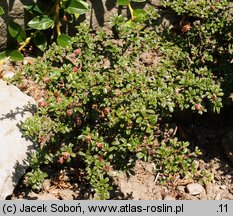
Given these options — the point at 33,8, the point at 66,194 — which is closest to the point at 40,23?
the point at 33,8

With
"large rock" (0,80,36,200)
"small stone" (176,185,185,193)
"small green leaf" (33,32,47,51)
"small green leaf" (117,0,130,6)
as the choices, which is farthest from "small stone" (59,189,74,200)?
"small green leaf" (117,0,130,6)

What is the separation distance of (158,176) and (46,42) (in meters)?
1.14

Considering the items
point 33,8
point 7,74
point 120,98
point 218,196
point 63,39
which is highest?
point 33,8

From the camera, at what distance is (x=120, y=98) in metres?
2.73

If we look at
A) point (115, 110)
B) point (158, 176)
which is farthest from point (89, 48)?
point (158, 176)

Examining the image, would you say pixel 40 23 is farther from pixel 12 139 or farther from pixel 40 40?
pixel 12 139

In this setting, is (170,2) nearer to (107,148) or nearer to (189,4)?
(189,4)

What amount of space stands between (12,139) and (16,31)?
31.7 inches

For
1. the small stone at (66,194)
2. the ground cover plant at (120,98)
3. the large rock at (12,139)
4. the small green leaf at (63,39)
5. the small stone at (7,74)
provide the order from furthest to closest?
the small stone at (7,74)
the small green leaf at (63,39)
the small stone at (66,194)
the large rock at (12,139)
the ground cover plant at (120,98)

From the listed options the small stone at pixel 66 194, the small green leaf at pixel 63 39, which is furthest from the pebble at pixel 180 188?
the small green leaf at pixel 63 39

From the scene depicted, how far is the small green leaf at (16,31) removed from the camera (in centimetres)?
344

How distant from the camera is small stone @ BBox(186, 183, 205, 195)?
3.11 metres

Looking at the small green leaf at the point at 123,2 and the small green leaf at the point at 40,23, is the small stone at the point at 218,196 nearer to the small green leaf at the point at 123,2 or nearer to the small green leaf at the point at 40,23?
the small green leaf at the point at 123,2

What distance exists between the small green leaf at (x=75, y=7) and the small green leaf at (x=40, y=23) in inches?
5.6
